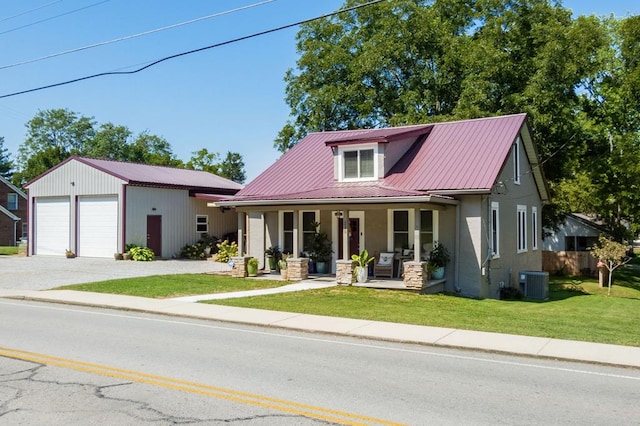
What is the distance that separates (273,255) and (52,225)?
15.6m

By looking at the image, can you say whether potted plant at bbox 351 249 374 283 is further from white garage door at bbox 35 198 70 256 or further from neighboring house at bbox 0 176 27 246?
Answer: neighboring house at bbox 0 176 27 246

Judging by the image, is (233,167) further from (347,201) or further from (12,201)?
(347,201)

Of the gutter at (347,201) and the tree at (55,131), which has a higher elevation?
the tree at (55,131)

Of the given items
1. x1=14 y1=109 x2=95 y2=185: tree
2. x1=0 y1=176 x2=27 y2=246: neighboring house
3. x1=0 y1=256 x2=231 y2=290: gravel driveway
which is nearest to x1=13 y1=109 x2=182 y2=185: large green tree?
x1=14 y1=109 x2=95 y2=185: tree

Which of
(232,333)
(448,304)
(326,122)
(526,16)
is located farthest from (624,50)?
(232,333)

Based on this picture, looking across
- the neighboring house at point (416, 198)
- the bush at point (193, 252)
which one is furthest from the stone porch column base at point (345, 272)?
the bush at point (193, 252)

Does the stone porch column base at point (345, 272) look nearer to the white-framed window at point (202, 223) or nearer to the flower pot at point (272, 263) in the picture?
the flower pot at point (272, 263)

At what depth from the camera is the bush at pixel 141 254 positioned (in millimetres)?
27750

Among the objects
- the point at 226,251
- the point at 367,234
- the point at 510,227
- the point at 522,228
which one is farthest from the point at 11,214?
the point at 510,227

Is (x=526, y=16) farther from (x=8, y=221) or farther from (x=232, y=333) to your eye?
(x=8, y=221)

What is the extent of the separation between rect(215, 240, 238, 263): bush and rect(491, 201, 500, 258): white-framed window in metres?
13.4

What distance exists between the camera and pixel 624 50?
34531 millimetres

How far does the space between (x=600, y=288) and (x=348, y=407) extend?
24.5m

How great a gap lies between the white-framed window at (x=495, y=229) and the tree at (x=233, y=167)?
56.3m
